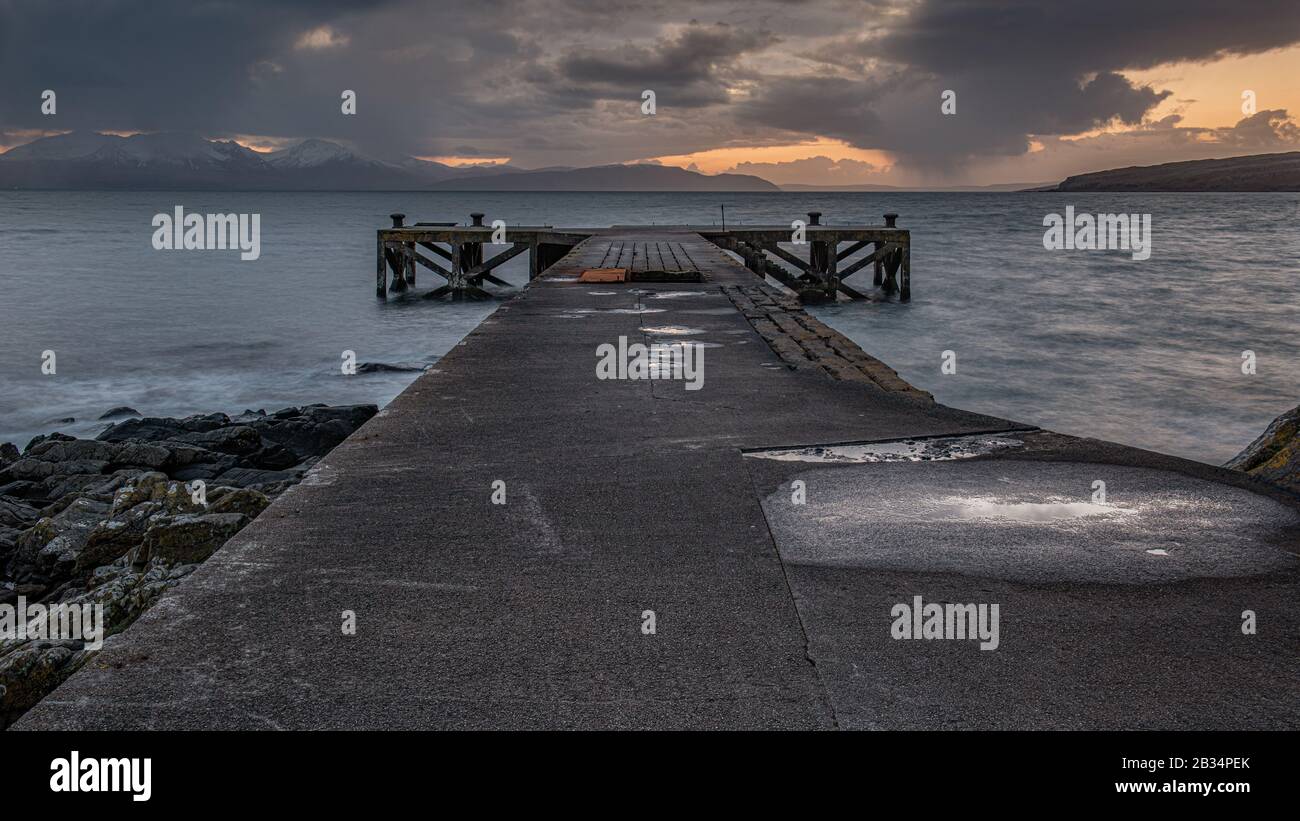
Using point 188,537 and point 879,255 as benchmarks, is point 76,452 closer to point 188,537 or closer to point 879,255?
point 188,537

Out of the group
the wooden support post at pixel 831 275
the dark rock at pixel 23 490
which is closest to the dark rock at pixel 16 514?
the dark rock at pixel 23 490

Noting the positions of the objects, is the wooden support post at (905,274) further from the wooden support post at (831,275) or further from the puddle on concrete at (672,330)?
the puddle on concrete at (672,330)

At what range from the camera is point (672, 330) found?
11.0 meters

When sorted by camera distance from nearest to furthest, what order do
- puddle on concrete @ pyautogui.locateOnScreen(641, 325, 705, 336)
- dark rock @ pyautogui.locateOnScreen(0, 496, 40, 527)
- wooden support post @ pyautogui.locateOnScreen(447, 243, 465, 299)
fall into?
dark rock @ pyautogui.locateOnScreen(0, 496, 40, 527)
puddle on concrete @ pyautogui.locateOnScreen(641, 325, 705, 336)
wooden support post @ pyautogui.locateOnScreen(447, 243, 465, 299)

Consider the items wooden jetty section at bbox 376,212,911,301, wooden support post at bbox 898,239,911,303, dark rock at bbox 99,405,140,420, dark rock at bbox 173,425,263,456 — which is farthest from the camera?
wooden support post at bbox 898,239,911,303

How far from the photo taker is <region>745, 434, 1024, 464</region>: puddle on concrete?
19.7 ft

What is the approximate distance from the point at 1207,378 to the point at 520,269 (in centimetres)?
2945

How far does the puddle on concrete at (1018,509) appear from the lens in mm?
4914

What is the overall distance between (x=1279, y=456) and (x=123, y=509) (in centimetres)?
766

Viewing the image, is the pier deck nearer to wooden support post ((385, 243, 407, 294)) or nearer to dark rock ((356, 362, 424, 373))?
dark rock ((356, 362, 424, 373))

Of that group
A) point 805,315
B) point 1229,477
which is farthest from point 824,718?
point 805,315

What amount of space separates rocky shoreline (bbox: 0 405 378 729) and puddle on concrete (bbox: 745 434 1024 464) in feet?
10.5

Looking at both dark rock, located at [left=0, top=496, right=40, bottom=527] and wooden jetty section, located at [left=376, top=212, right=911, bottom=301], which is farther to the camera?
wooden jetty section, located at [left=376, top=212, right=911, bottom=301]

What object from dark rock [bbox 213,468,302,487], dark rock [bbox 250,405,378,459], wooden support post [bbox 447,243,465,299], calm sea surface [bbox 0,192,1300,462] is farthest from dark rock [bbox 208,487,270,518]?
wooden support post [bbox 447,243,465,299]
